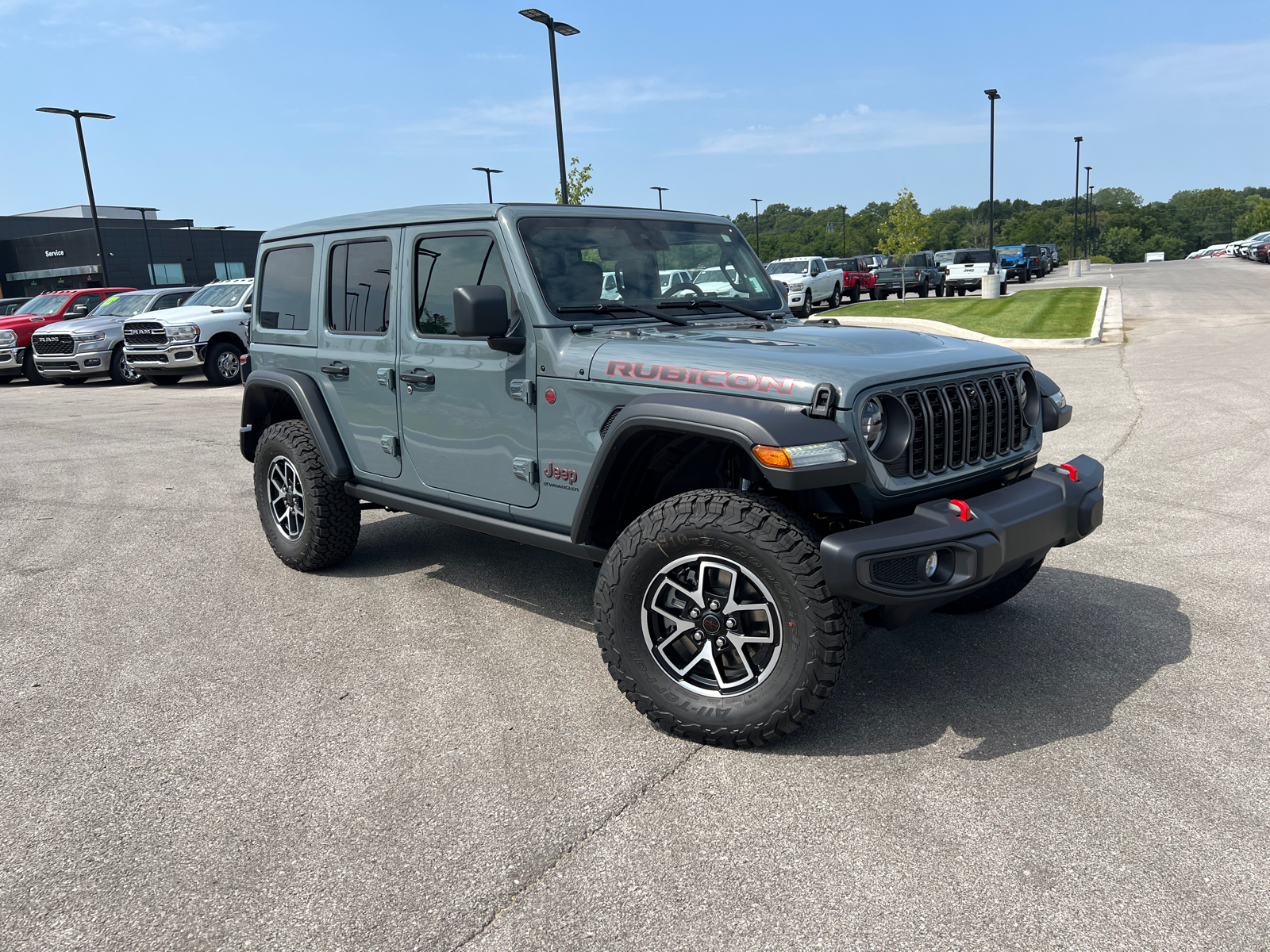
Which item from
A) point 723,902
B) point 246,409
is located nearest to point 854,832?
point 723,902

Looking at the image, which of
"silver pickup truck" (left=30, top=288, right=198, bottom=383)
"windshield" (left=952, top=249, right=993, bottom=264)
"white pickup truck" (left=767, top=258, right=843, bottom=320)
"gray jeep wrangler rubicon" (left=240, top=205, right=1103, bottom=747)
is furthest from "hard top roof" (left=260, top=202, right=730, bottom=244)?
"windshield" (left=952, top=249, right=993, bottom=264)

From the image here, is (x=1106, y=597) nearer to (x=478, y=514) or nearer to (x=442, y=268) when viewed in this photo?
(x=478, y=514)

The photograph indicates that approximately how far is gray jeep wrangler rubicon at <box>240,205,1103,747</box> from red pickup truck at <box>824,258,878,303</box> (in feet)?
98.2

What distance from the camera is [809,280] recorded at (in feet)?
93.0

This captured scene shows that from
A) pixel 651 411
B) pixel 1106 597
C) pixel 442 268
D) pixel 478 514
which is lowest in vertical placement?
pixel 1106 597

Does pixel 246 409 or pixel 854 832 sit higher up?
pixel 246 409

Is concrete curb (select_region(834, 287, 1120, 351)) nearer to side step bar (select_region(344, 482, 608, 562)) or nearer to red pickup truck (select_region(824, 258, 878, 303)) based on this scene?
red pickup truck (select_region(824, 258, 878, 303))

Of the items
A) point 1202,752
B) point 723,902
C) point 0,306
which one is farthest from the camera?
point 0,306

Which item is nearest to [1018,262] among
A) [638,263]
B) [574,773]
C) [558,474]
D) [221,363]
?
[221,363]

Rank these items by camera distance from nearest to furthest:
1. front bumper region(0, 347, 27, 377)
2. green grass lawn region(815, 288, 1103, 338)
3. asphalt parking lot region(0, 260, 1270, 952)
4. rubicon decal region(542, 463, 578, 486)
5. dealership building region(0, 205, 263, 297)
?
1. asphalt parking lot region(0, 260, 1270, 952)
2. rubicon decal region(542, 463, 578, 486)
3. green grass lawn region(815, 288, 1103, 338)
4. front bumper region(0, 347, 27, 377)
5. dealership building region(0, 205, 263, 297)

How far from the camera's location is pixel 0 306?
82.7 feet

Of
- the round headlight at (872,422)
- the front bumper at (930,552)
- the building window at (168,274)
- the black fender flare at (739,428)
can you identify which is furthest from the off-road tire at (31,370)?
the building window at (168,274)

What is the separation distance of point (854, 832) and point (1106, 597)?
8.72 ft

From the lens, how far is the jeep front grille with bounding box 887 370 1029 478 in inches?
136
